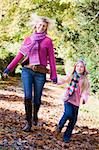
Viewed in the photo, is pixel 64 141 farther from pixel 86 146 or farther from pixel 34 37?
pixel 34 37

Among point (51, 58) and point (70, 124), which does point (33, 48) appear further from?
point (70, 124)

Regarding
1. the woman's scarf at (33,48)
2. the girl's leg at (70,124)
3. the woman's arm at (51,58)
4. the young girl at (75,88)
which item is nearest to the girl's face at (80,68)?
the young girl at (75,88)

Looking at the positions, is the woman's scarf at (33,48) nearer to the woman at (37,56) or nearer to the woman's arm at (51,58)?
the woman at (37,56)

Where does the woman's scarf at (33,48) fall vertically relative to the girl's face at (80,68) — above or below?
above

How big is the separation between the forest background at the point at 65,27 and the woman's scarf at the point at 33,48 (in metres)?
9.71

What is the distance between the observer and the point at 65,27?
1967 cm

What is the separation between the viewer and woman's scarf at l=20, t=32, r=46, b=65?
723cm

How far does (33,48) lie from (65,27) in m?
12.6

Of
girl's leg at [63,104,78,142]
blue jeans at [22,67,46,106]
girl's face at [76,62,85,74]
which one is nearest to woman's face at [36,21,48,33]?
blue jeans at [22,67,46,106]

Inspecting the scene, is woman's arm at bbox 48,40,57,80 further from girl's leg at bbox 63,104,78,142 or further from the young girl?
girl's leg at bbox 63,104,78,142

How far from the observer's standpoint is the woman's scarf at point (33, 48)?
23.7 feet

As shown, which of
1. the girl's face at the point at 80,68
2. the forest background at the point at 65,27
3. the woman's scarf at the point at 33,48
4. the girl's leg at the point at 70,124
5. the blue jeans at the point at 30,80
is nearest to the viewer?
the woman's scarf at the point at 33,48

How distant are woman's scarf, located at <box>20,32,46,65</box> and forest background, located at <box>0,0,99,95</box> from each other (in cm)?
971

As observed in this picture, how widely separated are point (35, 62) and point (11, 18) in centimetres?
1456
